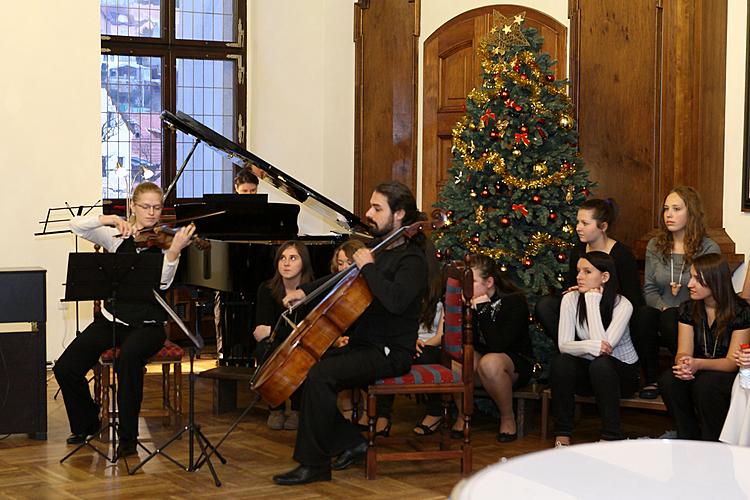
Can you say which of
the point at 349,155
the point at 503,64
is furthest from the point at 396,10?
the point at 503,64

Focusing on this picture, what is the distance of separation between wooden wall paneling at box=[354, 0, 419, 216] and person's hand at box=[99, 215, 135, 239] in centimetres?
382

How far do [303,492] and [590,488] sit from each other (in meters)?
4.06

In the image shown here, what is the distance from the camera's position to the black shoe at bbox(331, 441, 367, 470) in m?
5.20

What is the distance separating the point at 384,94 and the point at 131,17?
241 centimetres

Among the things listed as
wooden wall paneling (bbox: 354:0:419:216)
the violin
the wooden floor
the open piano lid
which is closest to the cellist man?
the wooden floor

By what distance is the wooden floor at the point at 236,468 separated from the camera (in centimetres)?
480

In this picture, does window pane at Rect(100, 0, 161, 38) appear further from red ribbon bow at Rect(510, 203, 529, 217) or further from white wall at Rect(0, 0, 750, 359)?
red ribbon bow at Rect(510, 203, 529, 217)

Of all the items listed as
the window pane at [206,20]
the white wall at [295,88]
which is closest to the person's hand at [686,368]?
the white wall at [295,88]

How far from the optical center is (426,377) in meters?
5.10

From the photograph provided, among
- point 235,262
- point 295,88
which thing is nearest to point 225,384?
point 235,262

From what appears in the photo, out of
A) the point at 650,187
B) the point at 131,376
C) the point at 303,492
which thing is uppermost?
the point at 650,187

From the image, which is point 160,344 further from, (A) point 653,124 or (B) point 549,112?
(A) point 653,124

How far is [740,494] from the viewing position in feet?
2.91

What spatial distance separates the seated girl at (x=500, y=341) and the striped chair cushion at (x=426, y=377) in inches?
30.4
